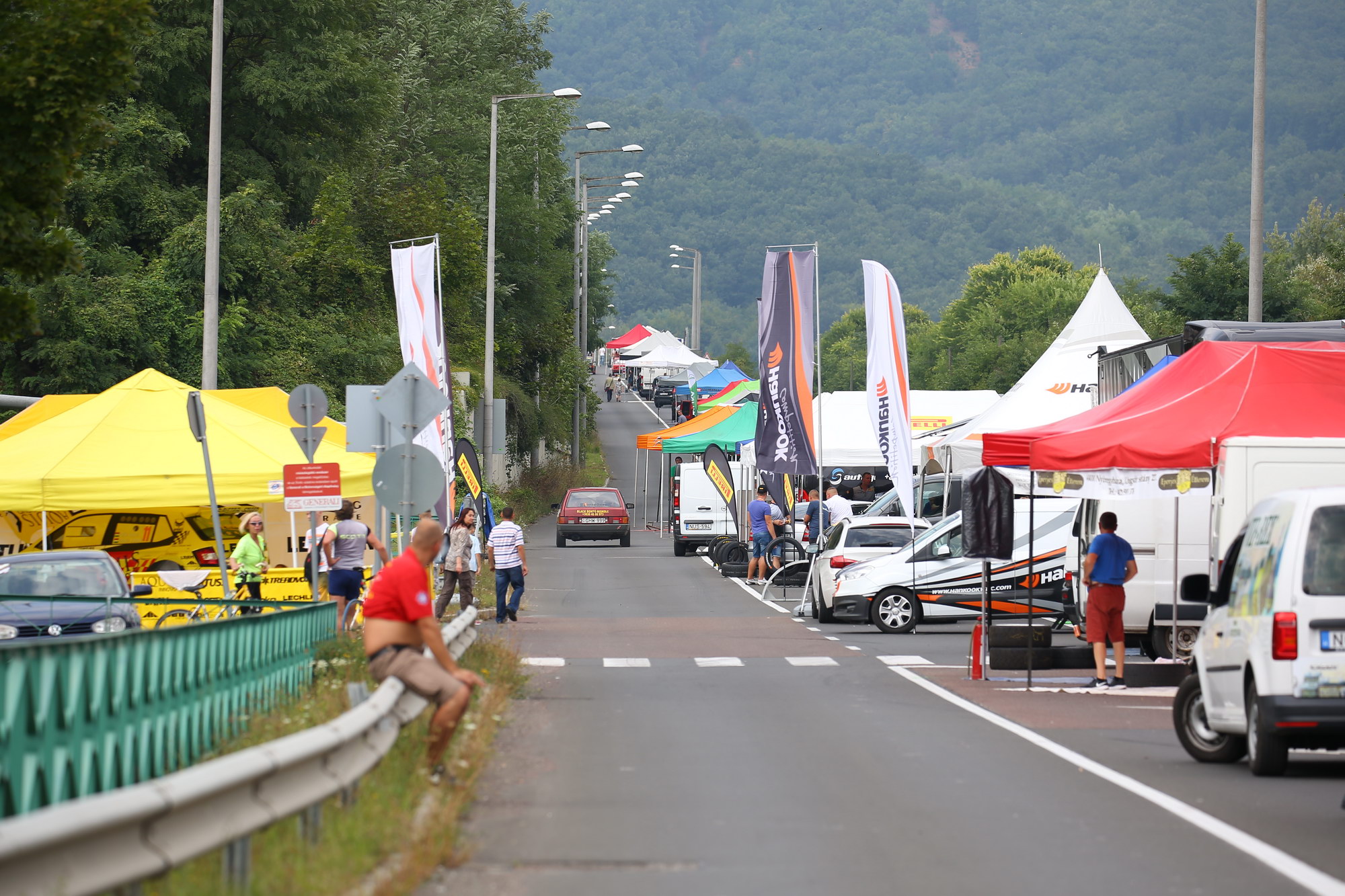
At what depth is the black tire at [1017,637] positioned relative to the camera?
18234 mm

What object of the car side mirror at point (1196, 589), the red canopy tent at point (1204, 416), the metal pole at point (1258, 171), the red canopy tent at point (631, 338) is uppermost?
the red canopy tent at point (631, 338)

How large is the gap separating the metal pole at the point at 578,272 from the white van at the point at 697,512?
2449 centimetres

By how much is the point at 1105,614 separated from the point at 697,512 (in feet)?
87.3

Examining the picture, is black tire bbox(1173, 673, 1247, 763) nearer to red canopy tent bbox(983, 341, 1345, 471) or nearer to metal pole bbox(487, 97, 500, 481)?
red canopy tent bbox(983, 341, 1345, 471)

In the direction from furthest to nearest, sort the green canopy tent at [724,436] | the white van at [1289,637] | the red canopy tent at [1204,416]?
the green canopy tent at [724,436], the red canopy tent at [1204,416], the white van at [1289,637]

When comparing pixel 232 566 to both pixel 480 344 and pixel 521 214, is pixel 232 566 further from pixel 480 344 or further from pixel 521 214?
pixel 521 214

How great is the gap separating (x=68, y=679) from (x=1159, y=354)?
15748 millimetres

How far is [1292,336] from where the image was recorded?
18266mm

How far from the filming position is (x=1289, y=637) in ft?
32.8

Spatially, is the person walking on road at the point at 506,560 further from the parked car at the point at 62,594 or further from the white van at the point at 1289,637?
the white van at the point at 1289,637

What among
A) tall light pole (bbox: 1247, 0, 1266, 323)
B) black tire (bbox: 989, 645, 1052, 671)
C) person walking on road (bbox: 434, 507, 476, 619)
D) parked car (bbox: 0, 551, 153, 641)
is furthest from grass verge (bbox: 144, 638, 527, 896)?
tall light pole (bbox: 1247, 0, 1266, 323)

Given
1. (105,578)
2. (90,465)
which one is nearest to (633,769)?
(105,578)

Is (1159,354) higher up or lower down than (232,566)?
higher up

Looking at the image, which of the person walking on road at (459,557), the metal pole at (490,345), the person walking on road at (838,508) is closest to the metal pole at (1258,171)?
the person walking on road at (838,508)
